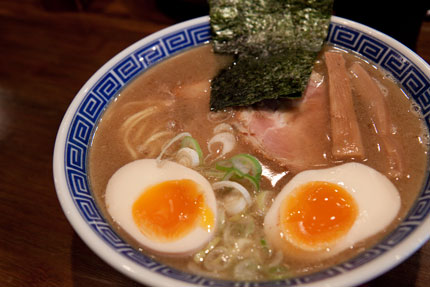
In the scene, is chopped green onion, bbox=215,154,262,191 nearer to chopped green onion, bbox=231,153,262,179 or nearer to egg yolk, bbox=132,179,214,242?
chopped green onion, bbox=231,153,262,179

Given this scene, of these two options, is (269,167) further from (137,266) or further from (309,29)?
(309,29)

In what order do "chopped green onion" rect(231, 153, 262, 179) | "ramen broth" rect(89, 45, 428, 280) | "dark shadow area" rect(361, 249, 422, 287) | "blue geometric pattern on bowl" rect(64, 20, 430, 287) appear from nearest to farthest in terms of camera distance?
"blue geometric pattern on bowl" rect(64, 20, 430, 287)
"ramen broth" rect(89, 45, 428, 280)
"dark shadow area" rect(361, 249, 422, 287)
"chopped green onion" rect(231, 153, 262, 179)

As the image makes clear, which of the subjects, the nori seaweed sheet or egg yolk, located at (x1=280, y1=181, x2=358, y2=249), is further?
the nori seaweed sheet

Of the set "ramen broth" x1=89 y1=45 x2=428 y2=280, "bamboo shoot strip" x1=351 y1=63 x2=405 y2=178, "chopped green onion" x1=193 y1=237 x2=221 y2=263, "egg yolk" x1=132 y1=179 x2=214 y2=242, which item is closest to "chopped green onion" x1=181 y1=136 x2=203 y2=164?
"ramen broth" x1=89 y1=45 x2=428 y2=280

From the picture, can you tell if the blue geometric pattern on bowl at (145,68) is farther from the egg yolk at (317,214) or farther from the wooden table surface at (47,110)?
the wooden table surface at (47,110)

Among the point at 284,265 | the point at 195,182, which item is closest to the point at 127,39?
the point at 195,182

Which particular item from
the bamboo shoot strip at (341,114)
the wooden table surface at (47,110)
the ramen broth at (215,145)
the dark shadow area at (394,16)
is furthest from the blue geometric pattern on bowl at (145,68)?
the dark shadow area at (394,16)

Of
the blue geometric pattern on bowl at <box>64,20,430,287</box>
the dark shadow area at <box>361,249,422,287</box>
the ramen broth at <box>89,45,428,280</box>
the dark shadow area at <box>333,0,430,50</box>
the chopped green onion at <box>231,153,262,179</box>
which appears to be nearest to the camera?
the blue geometric pattern on bowl at <box>64,20,430,287</box>
